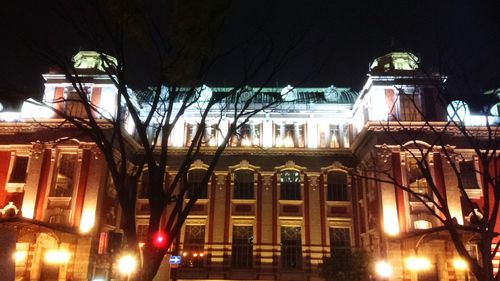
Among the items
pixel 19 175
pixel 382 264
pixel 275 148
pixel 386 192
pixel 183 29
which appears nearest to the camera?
pixel 183 29

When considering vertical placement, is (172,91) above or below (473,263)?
above

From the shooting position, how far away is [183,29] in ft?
33.4

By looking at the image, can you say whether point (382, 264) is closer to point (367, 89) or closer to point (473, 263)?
point (367, 89)

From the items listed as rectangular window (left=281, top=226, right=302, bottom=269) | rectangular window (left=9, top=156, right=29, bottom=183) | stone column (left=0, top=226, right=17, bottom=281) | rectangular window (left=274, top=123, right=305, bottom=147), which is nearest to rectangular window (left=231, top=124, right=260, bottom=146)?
rectangular window (left=274, top=123, right=305, bottom=147)

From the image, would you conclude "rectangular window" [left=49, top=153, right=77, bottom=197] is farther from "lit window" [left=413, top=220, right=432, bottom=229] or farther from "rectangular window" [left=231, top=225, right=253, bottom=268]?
"lit window" [left=413, top=220, right=432, bottom=229]

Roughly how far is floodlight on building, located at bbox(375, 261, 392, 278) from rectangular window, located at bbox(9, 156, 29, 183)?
69.4 feet

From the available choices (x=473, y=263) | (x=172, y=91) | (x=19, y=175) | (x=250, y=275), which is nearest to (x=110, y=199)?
(x=19, y=175)

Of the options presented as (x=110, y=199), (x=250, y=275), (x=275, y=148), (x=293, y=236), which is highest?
(x=275, y=148)

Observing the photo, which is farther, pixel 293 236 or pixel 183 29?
pixel 293 236

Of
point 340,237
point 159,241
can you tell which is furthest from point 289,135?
point 159,241

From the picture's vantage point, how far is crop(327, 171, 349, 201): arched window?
30562 mm

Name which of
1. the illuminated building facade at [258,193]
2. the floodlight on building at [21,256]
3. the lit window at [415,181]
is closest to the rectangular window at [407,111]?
the illuminated building facade at [258,193]

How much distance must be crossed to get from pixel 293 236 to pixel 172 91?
2125cm

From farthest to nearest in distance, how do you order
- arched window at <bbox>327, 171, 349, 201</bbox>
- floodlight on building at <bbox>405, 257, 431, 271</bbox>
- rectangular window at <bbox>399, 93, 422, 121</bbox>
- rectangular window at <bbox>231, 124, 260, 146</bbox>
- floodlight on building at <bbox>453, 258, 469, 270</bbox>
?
rectangular window at <bbox>231, 124, 260, 146</bbox>
arched window at <bbox>327, 171, 349, 201</bbox>
rectangular window at <bbox>399, 93, 422, 121</bbox>
floodlight on building at <bbox>405, 257, 431, 271</bbox>
floodlight on building at <bbox>453, 258, 469, 270</bbox>
